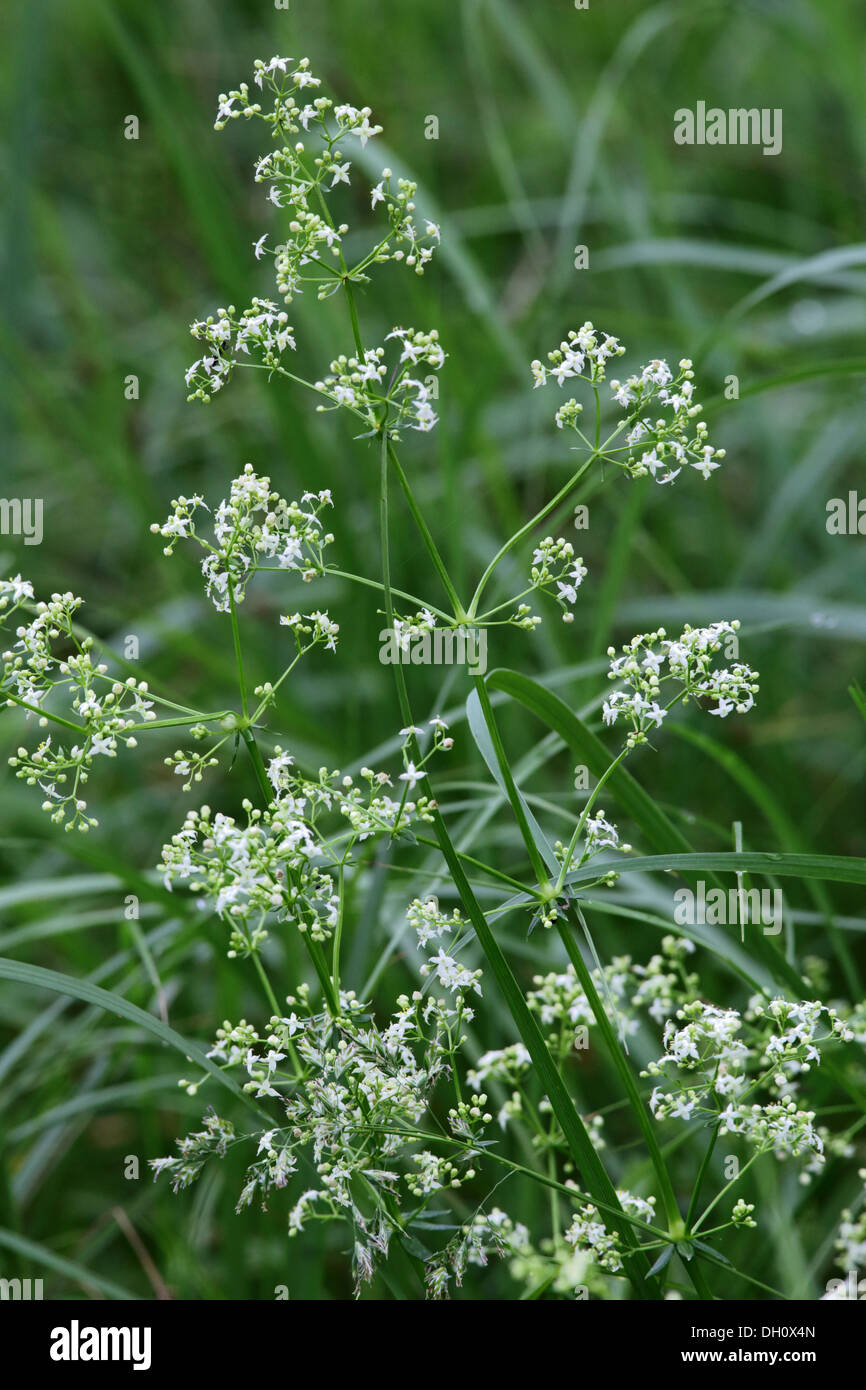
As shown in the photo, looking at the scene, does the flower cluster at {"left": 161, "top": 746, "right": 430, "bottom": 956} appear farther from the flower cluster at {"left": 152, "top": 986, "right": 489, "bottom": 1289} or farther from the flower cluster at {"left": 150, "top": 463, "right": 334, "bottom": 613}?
the flower cluster at {"left": 150, "top": 463, "right": 334, "bottom": 613}

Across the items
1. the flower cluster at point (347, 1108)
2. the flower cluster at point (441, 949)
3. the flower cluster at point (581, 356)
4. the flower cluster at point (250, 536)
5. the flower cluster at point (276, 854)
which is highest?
the flower cluster at point (581, 356)

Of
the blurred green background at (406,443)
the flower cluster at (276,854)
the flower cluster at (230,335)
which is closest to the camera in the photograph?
the flower cluster at (276,854)

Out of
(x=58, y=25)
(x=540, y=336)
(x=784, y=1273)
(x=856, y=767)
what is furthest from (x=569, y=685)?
(x=58, y=25)

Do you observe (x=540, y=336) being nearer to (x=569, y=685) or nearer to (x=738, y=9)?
(x=569, y=685)

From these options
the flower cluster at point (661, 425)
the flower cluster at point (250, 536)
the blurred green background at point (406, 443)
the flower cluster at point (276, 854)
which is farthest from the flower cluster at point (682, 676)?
the blurred green background at point (406, 443)

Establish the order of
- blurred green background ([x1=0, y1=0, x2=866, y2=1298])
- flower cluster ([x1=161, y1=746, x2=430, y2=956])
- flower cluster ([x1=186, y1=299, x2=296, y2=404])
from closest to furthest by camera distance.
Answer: flower cluster ([x1=161, y1=746, x2=430, y2=956]), flower cluster ([x1=186, y1=299, x2=296, y2=404]), blurred green background ([x1=0, y1=0, x2=866, y2=1298])

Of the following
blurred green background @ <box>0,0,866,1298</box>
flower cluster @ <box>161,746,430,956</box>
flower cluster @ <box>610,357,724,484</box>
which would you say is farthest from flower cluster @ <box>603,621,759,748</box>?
blurred green background @ <box>0,0,866,1298</box>

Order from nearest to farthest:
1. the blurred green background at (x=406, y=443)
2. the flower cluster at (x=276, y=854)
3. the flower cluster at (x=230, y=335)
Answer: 1. the flower cluster at (x=276, y=854)
2. the flower cluster at (x=230, y=335)
3. the blurred green background at (x=406, y=443)

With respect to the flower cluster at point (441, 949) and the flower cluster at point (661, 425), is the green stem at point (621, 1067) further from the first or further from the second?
the flower cluster at point (661, 425)

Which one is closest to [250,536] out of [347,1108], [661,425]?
[661,425]
